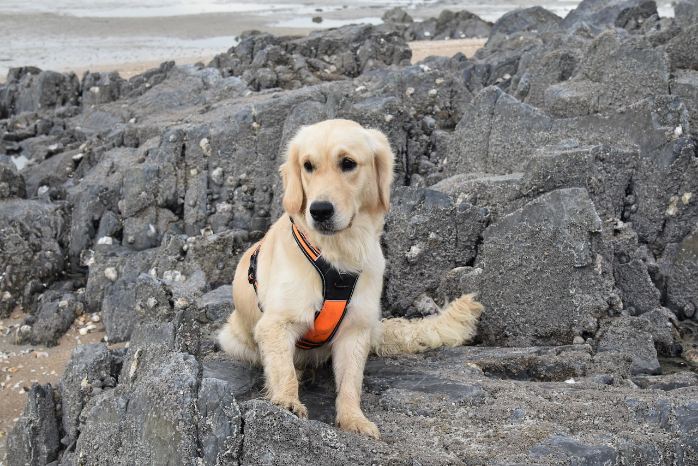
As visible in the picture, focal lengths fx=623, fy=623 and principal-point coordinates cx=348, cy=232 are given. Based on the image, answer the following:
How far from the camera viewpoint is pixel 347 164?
402 cm

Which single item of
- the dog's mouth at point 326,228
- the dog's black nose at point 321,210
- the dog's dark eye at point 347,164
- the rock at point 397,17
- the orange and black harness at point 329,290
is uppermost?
the rock at point 397,17

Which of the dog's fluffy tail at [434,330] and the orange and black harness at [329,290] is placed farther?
the dog's fluffy tail at [434,330]

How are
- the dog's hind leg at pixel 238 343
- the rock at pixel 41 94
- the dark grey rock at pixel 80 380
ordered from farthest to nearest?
the rock at pixel 41 94 → the dark grey rock at pixel 80 380 → the dog's hind leg at pixel 238 343

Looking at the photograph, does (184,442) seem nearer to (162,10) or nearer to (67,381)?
(67,381)

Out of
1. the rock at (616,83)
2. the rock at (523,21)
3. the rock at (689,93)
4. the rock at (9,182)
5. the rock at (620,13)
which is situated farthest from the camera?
the rock at (523,21)

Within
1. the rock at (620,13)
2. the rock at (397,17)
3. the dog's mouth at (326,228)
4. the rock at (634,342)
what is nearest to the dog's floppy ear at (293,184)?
the dog's mouth at (326,228)

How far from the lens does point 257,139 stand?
31.0 ft

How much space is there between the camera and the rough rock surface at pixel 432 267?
3.32m

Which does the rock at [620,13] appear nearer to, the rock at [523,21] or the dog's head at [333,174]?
the rock at [523,21]

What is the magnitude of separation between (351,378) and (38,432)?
2.80 m

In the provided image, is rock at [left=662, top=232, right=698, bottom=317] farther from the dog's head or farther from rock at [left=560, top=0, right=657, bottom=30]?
rock at [left=560, top=0, right=657, bottom=30]

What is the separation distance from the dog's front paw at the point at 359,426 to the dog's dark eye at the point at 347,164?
5.04 feet

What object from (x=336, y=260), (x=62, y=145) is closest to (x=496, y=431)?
(x=336, y=260)

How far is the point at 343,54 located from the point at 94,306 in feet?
44.2
